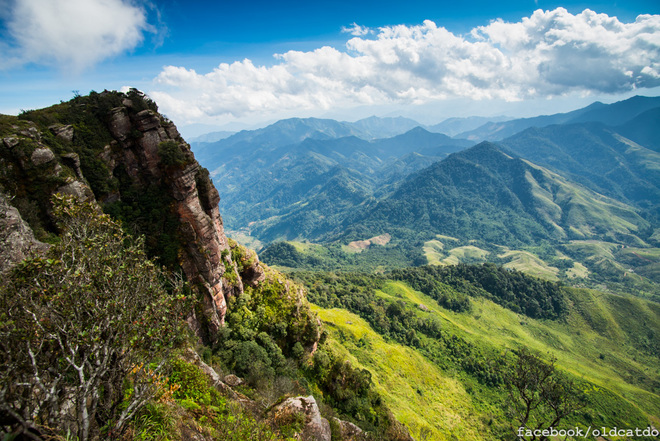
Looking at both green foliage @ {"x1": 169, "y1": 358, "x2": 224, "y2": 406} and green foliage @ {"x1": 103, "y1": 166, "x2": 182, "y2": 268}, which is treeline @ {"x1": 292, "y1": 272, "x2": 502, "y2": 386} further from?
green foliage @ {"x1": 169, "y1": 358, "x2": 224, "y2": 406}

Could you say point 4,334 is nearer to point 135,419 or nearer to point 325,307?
point 135,419

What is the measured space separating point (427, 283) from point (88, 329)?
203912 millimetres

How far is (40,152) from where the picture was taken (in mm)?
30062

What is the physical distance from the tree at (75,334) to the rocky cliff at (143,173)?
26.3 meters

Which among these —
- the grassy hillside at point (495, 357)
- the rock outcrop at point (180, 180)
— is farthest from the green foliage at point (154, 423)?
the grassy hillside at point (495, 357)

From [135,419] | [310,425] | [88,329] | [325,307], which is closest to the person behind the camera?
[88,329]

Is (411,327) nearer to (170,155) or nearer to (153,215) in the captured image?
(153,215)

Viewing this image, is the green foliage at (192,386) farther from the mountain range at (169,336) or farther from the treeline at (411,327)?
the treeline at (411,327)

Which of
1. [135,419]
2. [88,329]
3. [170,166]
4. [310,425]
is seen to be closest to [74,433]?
[135,419]

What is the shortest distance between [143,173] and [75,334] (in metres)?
37.6

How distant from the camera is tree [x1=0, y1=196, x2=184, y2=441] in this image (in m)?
9.80

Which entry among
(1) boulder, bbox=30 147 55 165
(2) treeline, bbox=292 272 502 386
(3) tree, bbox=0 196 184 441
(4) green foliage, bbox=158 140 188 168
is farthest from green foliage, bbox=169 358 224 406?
(2) treeline, bbox=292 272 502 386

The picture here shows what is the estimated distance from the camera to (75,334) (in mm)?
11383

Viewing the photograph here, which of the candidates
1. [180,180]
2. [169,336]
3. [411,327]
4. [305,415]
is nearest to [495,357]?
[411,327]
